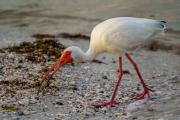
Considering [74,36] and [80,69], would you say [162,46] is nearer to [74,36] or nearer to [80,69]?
[74,36]

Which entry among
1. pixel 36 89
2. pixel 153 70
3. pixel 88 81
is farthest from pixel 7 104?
pixel 153 70

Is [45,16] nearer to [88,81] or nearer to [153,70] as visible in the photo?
[153,70]

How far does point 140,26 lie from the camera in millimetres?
11352

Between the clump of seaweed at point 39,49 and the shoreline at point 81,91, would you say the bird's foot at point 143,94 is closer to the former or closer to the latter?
the shoreline at point 81,91

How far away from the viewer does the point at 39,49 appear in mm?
15352

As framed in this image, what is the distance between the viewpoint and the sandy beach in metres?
10.5

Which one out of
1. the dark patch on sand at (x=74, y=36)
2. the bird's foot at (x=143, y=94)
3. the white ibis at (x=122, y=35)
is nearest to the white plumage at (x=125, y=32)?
the white ibis at (x=122, y=35)

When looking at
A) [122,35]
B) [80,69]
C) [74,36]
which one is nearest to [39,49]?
[80,69]

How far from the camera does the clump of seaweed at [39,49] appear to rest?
14.5 metres

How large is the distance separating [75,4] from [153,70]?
30.0 feet

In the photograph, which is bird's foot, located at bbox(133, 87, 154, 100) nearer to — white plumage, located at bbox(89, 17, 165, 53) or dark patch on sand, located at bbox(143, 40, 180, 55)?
white plumage, located at bbox(89, 17, 165, 53)

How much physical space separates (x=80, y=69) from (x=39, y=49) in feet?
6.56

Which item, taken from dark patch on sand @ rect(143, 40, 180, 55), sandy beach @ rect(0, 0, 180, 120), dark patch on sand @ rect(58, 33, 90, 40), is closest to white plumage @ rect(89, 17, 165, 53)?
sandy beach @ rect(0, 0, 180, 120)

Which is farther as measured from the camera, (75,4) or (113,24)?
(75,4)
